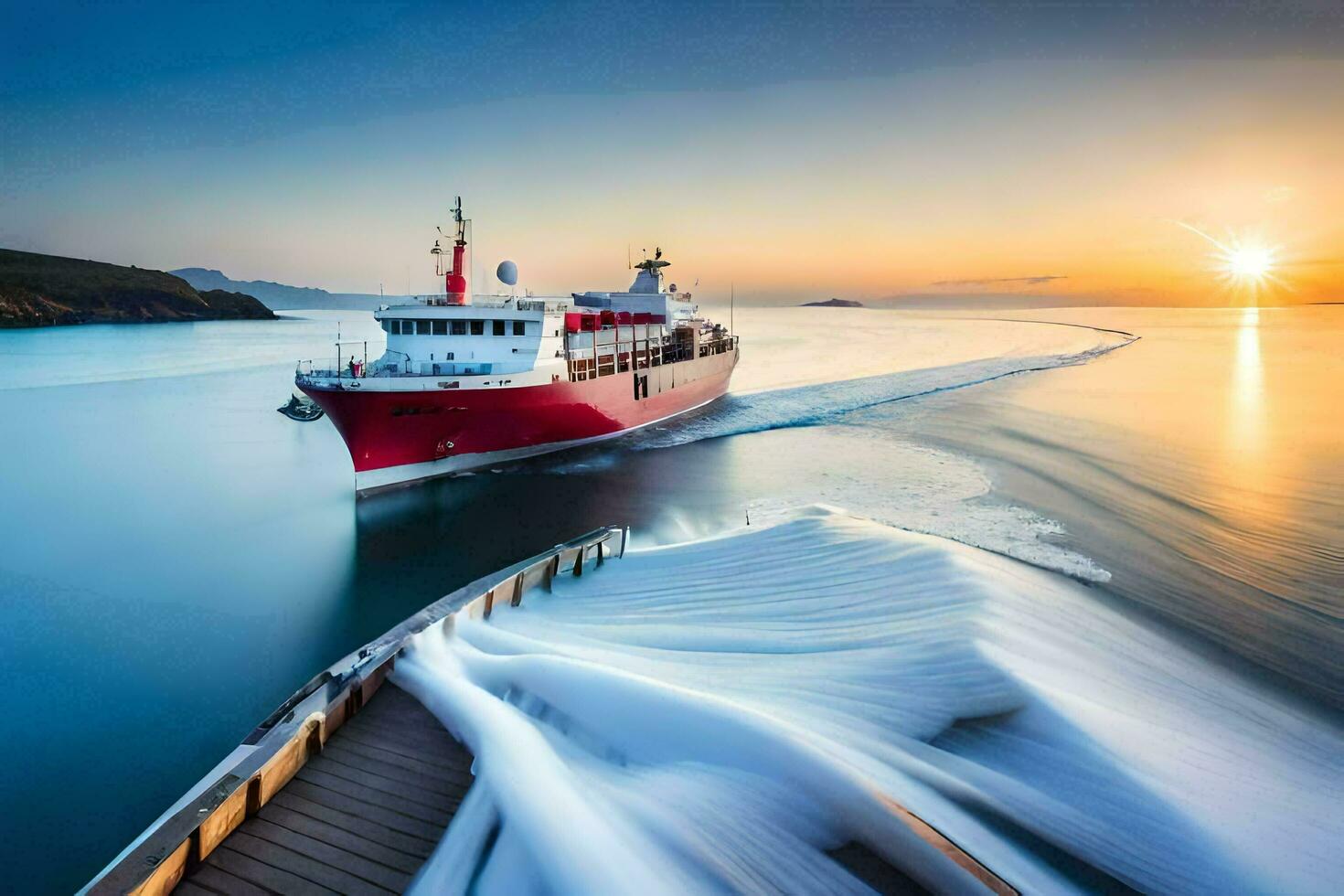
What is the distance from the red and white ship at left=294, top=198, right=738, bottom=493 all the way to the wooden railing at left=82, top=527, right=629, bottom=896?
11.0m

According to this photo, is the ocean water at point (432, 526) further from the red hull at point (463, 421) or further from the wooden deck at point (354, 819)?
the wooden deck at point (354, 819)

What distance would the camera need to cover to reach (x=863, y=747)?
19.9ft

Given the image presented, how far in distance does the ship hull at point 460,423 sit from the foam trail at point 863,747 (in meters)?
10.3

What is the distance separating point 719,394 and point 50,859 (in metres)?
33.6

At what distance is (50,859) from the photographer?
6031mm

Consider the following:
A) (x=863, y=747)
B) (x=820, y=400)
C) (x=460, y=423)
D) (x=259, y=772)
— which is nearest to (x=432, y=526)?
(x=460, y=423)

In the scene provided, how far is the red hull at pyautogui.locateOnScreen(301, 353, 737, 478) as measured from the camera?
17.4 m

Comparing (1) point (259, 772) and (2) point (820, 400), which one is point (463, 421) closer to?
(1) point (259, 772)

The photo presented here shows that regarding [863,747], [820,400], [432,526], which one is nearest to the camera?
[863,747]

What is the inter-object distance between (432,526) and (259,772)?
39.3 ft

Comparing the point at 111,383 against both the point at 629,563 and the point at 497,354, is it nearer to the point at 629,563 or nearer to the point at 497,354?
the point at 497,354

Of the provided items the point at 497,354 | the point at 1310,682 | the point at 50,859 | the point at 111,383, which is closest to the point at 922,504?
the point at 1310,682

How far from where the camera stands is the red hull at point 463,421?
17.4m

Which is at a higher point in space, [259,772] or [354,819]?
[259,772]
